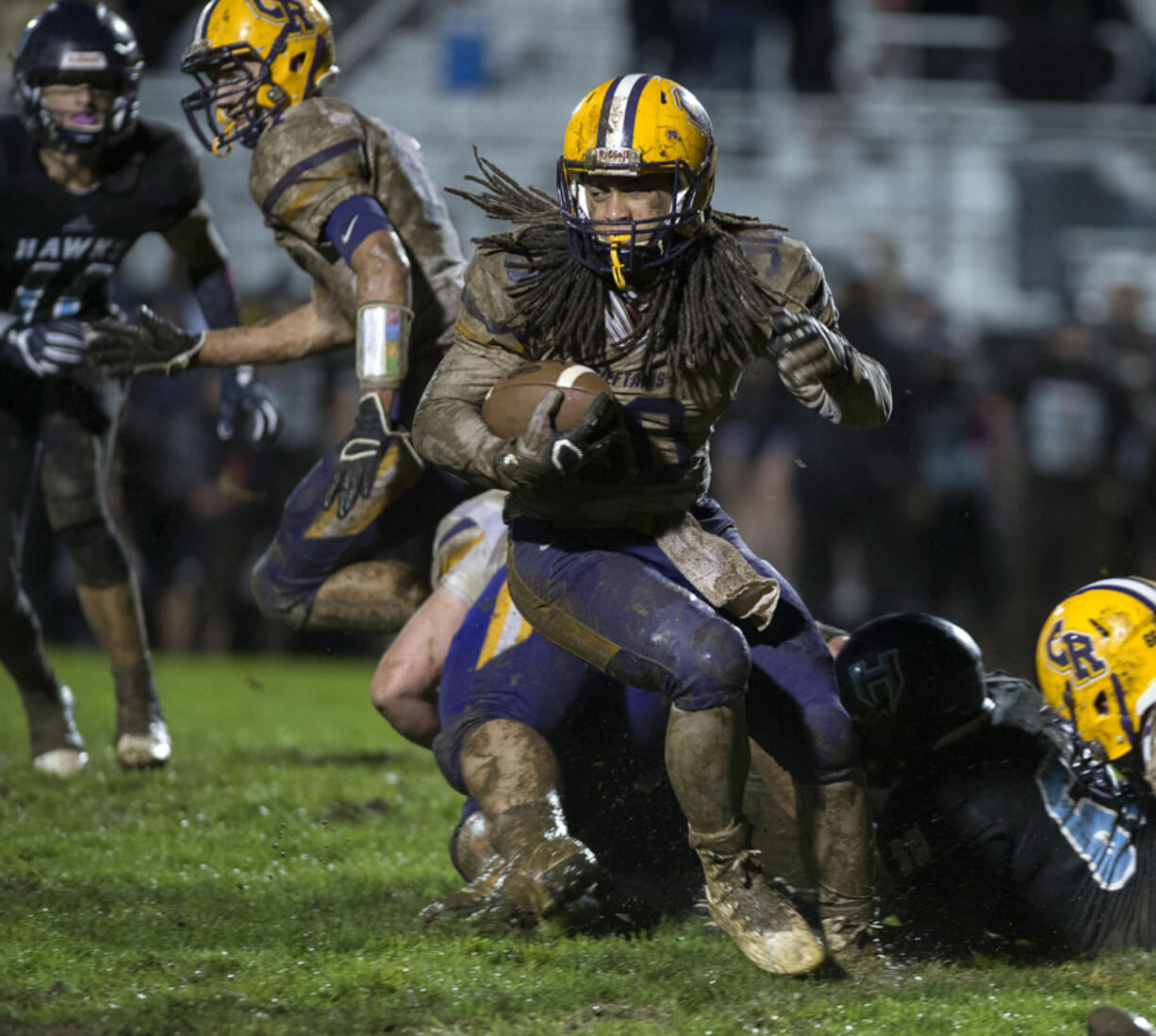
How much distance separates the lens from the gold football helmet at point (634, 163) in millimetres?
3641

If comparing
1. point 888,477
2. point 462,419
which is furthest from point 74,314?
point 888,477

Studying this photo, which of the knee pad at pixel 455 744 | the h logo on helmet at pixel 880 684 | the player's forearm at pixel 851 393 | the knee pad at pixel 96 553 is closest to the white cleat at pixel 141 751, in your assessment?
the knee pad at pixel 96 553

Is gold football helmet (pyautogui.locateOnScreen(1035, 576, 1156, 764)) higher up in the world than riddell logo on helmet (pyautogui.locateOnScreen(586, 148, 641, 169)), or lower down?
lower down

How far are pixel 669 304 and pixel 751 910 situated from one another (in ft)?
4.40

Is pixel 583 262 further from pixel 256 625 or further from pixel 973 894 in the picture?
pixel 256 625

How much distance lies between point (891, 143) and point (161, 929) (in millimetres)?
8835

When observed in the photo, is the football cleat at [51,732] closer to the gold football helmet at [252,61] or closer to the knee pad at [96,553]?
the knee pad at [96,553]

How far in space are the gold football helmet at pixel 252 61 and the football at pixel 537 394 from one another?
6.44ft

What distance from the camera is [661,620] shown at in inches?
138

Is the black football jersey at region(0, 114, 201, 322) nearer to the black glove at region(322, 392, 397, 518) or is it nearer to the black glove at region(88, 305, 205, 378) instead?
the black glove at region(88, 305, 205, 378)

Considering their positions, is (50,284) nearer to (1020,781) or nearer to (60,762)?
(60,762)

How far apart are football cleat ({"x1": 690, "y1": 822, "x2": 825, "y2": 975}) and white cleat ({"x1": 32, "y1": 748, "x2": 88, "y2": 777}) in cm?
307

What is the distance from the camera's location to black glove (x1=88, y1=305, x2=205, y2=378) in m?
5.34

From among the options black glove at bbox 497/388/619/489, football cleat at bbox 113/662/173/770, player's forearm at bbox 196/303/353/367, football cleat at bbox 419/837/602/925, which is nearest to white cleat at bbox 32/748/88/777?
football cleat at bbox 113/662/173/770
